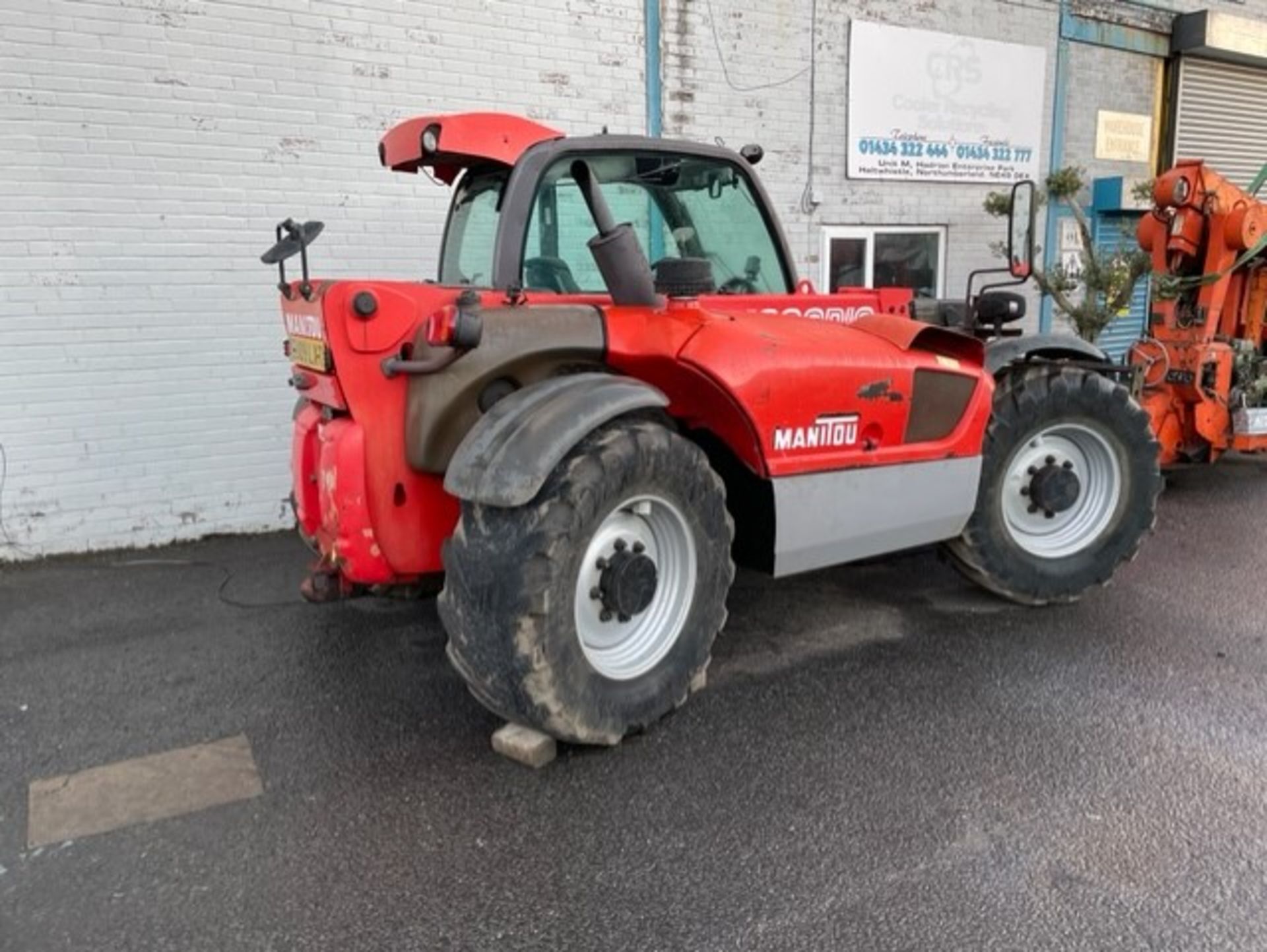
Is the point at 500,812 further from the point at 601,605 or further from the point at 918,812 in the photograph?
the point at 918,812

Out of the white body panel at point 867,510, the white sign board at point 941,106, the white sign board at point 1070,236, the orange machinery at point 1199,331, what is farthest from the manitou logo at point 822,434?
the white sign board at point 1070,236

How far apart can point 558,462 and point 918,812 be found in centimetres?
164

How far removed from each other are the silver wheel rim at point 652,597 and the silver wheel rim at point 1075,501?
80.1 inches

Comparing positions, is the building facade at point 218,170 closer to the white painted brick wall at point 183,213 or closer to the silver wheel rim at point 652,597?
the white painted brick wall at point 183,213

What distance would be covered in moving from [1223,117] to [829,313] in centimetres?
1035

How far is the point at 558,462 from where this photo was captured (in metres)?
3.13

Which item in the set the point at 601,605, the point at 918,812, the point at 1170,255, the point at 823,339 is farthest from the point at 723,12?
the point at 918,812

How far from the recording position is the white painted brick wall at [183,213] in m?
5.89

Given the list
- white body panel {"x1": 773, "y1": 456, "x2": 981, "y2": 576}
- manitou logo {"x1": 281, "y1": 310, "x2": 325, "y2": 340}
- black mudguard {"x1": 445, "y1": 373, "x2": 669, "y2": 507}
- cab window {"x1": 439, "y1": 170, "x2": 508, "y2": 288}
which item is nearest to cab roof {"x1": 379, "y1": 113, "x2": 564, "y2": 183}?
cab window {"x1": 439, "y1": 170, "x2": 508, "y2": 288}

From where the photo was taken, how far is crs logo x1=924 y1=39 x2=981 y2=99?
9367 millimetres

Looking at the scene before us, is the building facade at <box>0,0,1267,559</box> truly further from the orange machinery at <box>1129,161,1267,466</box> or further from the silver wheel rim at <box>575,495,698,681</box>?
the silver wheel rim at <box>575,495,698,681</box>

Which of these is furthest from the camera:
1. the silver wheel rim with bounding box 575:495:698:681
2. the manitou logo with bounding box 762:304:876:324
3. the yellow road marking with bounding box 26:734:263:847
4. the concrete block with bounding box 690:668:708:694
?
the manitou logo with bounding box 762:304:876:324

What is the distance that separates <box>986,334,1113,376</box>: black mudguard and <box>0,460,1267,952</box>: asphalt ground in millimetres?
1287

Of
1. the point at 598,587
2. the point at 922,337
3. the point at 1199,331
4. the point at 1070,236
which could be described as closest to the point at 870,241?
the point at 1070,236
